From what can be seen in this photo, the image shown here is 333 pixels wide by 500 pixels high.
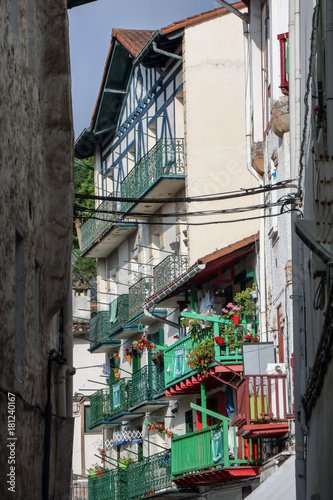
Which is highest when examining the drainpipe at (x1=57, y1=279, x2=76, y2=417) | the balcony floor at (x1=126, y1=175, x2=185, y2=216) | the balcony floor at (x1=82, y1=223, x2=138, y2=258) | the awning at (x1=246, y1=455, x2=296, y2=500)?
the balcony floor at (x1=82, y1=223, x2=138, y2=258)

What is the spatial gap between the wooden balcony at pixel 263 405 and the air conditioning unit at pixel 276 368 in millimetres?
161

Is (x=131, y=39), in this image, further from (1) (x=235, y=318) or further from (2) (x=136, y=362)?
(1) (x=235, y=318)

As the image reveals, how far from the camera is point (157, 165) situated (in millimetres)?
32531

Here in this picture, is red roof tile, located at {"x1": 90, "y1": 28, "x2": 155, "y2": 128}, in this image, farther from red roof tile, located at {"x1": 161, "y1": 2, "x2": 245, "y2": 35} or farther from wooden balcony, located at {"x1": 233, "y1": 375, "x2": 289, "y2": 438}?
wooden balcony, located at {"x1": 233, "y1": 375, "x2": 289, "y2": 438}

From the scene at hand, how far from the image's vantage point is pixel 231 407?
27.3 m

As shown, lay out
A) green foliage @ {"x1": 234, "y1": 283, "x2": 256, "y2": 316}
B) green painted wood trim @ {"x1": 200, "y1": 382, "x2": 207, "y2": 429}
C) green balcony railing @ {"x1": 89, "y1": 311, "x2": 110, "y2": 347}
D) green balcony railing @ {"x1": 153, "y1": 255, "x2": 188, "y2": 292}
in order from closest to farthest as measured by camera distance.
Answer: green foliage @ {"x1": 234, "y1": 283, "x2": 256, "y2": 316}
green painted wood trim @ {"x1": 200, "y1": 382, "x2": 207, "y2": 429}
green balcony railing @ {"x1": 153, "y1": 255, "x2": 188, "y2": 292}
green balcony railing @ {"x1": 89, "y1": 311, "x2": 110, "y2": 347}

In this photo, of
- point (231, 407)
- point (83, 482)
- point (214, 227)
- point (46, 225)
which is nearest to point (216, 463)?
point (231, 407)

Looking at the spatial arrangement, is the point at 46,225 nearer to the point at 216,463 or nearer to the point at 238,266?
the point at 216,463

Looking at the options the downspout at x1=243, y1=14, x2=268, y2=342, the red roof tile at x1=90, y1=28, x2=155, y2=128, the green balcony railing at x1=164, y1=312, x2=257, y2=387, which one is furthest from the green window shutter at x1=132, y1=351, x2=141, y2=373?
the downspout at x1=243, y1=14, x2=268, y2=342

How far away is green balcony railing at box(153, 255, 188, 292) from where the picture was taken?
1235 inches

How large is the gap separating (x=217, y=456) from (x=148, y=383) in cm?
870

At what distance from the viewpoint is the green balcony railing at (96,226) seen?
1506 inches

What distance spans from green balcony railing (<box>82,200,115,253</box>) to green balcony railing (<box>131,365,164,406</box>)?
570 cm

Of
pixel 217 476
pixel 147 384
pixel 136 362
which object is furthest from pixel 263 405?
pixel 136 362
